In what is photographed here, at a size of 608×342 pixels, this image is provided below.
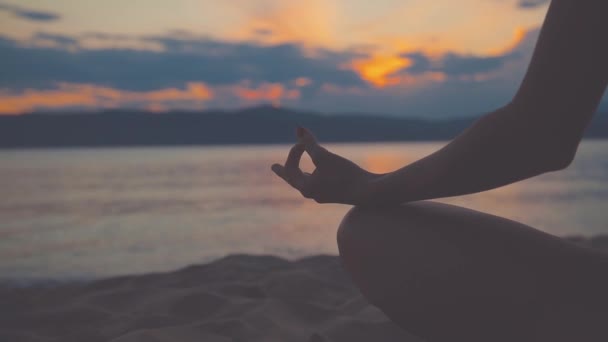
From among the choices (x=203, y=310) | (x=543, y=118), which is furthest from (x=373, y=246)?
(x=203, y=310)

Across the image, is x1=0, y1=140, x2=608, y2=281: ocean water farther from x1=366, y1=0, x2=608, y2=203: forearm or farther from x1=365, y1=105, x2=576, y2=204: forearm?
x1=366, y1=0, x2=608, y2=203: forearm

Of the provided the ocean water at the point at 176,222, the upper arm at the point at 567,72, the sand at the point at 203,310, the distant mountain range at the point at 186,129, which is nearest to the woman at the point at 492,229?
the upper arm at the point at 567,72

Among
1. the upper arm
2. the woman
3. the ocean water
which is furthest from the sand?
the upper arm

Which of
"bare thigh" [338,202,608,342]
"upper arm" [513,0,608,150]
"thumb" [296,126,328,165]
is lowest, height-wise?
"bare thigh" [338,202,608,342]

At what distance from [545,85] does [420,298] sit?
1.94ft

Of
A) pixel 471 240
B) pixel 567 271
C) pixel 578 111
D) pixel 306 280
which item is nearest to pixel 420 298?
pixel 471 240

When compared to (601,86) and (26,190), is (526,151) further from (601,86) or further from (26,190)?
(26,190)

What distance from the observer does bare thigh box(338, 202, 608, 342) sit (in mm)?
1242

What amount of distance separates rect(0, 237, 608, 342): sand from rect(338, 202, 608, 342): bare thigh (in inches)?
31.4

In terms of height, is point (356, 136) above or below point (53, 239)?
above

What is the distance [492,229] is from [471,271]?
13 centimetres

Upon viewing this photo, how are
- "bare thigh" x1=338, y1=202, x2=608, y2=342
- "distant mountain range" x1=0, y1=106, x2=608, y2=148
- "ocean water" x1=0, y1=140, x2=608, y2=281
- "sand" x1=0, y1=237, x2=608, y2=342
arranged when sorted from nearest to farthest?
"bare thigh" x1=338, y1=202, x2=608, y2=342 → "sand" x1=0, y1=237, x2=608, y2=342 → "ocean water" x1=0, y1=140, x2=608, y2=281 → "distant mountain range" x1=0, y1=106, x2=608, y2=148

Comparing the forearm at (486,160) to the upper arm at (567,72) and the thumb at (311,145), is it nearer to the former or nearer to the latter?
the upper arm at (567,72)

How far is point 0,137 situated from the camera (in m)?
54.7
